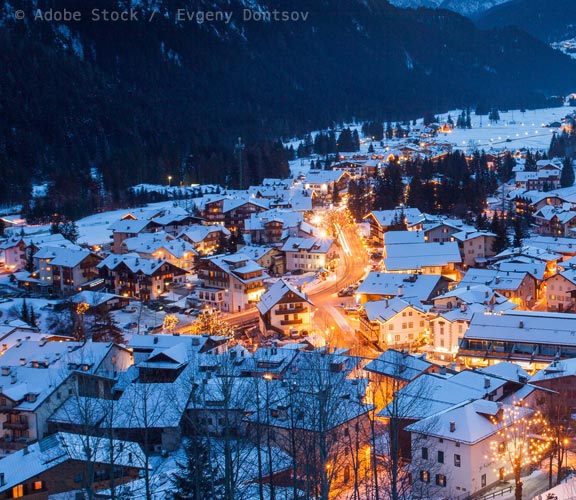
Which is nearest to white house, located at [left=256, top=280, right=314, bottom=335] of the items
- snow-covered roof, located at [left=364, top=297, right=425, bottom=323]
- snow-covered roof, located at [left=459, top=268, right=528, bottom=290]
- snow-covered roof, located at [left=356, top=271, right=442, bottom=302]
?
snow-covered roof, located at [left=364, top=297, right=425, bottom=323]

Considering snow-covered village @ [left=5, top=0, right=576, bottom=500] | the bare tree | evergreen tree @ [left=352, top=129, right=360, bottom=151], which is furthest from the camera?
evergreen tree @ [left=352, top=129, right=360, bottom=151]

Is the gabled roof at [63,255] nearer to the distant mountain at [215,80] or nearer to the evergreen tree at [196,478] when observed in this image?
the distant mountain at [215,80]

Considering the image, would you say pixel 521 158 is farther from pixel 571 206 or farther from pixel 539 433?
pixel 539 433

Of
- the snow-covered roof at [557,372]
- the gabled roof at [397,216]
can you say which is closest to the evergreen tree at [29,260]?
the gabled roof at [397,216]

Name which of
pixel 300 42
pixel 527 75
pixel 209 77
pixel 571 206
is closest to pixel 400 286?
pixel 571 206

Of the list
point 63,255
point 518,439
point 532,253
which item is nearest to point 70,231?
point 63,255

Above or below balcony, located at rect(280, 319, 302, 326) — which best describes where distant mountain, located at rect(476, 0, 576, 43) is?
above

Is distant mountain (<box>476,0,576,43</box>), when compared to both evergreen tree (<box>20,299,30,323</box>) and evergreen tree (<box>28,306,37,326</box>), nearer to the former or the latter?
evergreen tree (<box>28,306,37,326</box>)
